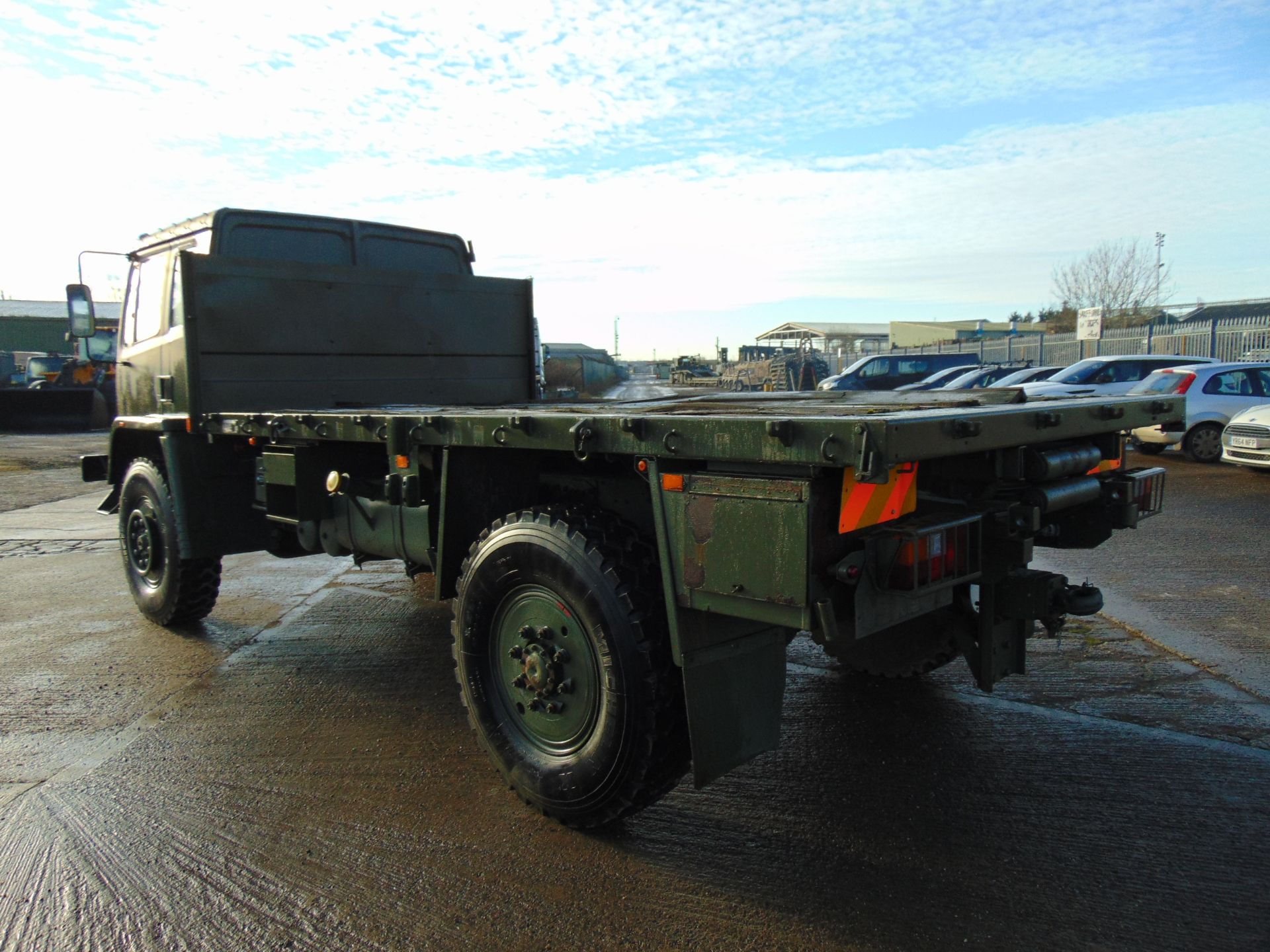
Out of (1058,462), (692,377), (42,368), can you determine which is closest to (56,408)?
(42,368)

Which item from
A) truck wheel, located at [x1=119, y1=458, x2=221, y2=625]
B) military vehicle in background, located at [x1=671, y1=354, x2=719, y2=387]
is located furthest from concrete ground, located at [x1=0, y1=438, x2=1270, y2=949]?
military vehicle in background, located at [x1=671, y1=354, x2=719, y2=387]

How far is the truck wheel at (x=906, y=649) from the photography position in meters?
4.04

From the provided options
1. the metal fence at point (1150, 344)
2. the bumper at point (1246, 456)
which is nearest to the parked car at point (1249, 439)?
the bumper at point (1246, 456)

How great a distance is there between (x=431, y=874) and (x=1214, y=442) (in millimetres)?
13691

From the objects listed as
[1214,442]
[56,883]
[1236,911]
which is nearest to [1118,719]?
[1236,911]

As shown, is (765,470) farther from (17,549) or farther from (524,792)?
(17,549)

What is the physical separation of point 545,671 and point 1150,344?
25.2 metres

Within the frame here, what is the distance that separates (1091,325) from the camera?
86.9 ft

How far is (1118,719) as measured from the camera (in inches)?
166

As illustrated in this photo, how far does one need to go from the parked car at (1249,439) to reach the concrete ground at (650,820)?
7063 mm

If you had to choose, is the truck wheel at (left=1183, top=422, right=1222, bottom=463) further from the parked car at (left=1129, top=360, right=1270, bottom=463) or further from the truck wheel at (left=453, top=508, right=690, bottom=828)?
the truck wheel at (left=453, top=508, right=690, bottom=828)

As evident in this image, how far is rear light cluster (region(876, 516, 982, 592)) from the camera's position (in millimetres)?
2637

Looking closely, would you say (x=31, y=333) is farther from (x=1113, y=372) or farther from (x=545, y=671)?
(x=545, y=671)

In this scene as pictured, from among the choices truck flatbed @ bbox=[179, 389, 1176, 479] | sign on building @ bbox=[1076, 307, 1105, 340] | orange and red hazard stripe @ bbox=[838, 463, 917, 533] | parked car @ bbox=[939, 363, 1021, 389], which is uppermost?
sign on building @ bbox=[1076, 307, 1105, 340]
